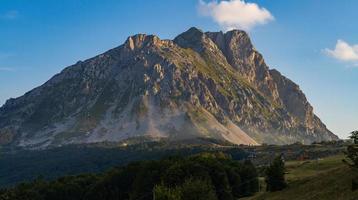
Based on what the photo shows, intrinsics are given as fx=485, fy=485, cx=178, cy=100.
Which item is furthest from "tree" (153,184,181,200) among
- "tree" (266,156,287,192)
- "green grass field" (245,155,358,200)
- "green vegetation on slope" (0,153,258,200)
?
"tree" (266,156,287,192)

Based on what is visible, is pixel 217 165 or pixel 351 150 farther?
pixel 217 165

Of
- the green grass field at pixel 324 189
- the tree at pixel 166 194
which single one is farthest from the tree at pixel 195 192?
the green grass field at pixel 324 189

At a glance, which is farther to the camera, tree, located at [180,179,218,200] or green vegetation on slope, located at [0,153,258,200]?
green vegetation on slope, located at [0,153,258,200]

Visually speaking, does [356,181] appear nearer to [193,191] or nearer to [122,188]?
[193,191]

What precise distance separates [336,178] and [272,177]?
754 inches

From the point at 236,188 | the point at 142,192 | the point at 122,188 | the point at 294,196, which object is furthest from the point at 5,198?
the point at 294,196

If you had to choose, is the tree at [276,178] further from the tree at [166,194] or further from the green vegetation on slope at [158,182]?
the tree at [166,194]

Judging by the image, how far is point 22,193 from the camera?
162000 millimetres

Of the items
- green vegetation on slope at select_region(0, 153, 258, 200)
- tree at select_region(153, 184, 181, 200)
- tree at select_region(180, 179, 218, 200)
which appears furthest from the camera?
green vegetation on slope at select_region(0, 153, 258, 200)

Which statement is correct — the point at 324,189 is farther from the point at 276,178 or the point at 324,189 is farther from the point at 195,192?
the point at 195,192

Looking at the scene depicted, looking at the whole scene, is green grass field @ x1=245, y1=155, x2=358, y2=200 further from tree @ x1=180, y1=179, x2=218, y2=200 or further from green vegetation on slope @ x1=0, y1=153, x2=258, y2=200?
green vegetation on slope @ x1=0, y1=153, x2=258, y2=200

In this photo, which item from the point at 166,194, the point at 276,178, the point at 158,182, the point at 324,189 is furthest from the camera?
the point at 158,182

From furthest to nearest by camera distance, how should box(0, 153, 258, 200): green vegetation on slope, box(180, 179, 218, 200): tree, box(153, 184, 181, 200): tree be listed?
box(0, 153, 258, 200): green vegetation on slope, box(180, 179, 218, 200): tree, box(153, 184, 181, 200): tree

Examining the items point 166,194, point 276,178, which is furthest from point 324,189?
point 166,194
